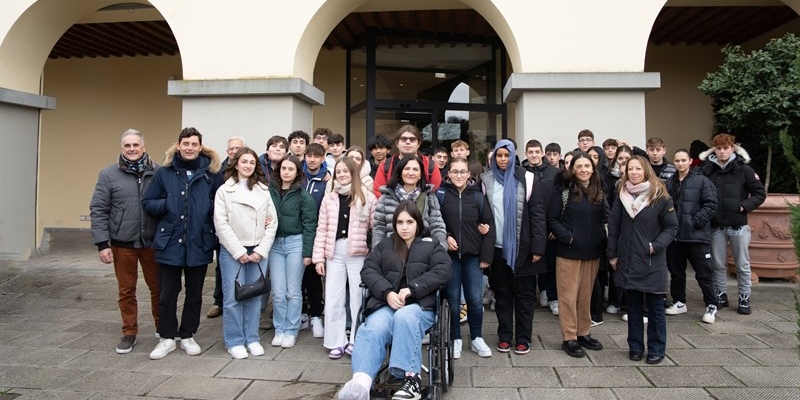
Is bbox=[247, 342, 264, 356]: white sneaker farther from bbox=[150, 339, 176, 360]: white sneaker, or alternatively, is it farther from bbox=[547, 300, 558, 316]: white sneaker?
bbox=[547, 300, 558, 316]: white sneaker

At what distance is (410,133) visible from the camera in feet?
14.4

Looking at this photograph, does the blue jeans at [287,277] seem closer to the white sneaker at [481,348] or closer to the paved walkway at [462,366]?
the paved walkway at [462,366]

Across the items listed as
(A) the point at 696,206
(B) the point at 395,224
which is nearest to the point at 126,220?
(B) the point at 395,224

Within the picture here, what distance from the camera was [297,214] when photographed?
459 centimetres

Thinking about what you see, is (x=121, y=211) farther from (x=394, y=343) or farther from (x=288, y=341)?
(x=394, y=343)

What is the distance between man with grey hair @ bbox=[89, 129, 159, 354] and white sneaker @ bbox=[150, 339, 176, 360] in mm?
341

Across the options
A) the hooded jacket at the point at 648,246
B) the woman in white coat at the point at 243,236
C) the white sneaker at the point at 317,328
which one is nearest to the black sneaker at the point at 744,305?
the hooded jacket at the point at 648,246

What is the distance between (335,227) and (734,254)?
15.1 ft

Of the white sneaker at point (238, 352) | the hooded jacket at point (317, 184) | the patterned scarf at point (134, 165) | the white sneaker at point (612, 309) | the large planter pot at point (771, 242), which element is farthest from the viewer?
the large planter pot at point (771, 242)

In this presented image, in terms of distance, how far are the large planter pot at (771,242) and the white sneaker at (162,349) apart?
7.23 metres

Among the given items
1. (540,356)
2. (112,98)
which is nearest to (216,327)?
(540,356)

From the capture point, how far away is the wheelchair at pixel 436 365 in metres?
3.23

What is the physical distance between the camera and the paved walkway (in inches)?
141

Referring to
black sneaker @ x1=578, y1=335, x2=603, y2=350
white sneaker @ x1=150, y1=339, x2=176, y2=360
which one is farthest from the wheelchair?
white sneaker @ x1=150, y1=339, x2=176, y2=360
